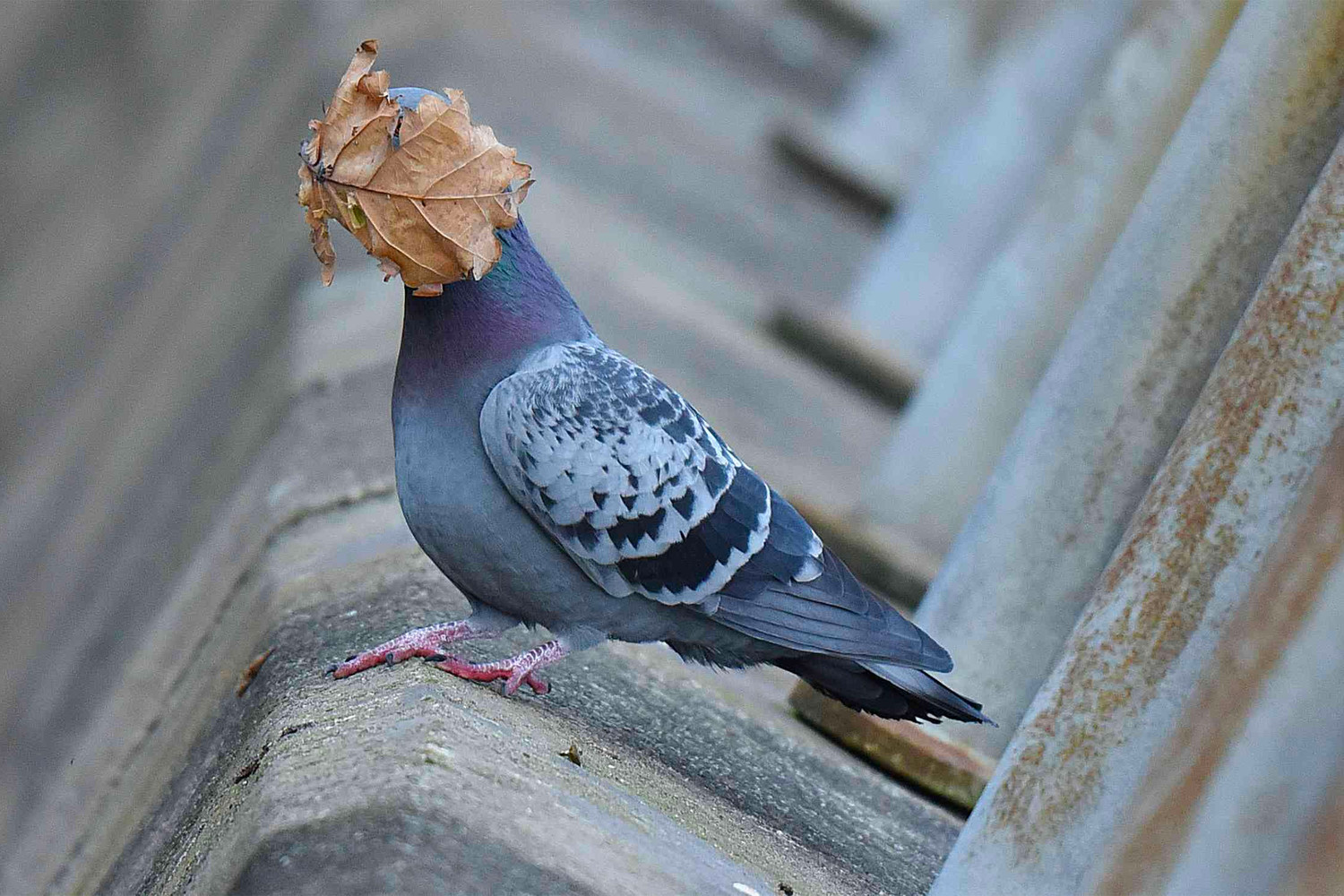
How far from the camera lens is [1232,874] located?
7.53 ft

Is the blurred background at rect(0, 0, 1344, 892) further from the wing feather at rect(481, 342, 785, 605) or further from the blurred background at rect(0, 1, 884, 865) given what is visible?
the wing feather at rect(481, 342, 785, 605)

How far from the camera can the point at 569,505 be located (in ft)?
11.5

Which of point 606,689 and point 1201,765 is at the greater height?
point 1201,765

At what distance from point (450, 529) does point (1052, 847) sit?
1403 millimetres

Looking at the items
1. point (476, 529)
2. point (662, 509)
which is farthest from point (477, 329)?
point (662, 509)

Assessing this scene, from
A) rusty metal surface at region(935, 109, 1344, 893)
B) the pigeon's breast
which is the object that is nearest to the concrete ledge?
the pigeon's breast

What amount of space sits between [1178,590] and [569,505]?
126 centimetres

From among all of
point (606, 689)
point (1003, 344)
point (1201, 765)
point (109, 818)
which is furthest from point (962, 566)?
point (109, 818)

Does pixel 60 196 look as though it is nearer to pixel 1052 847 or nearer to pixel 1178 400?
pixel 1178 400

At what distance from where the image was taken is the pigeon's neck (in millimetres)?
3580

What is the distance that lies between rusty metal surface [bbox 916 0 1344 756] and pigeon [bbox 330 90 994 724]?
27.1 inches

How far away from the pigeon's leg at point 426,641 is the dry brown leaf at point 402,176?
86 cm

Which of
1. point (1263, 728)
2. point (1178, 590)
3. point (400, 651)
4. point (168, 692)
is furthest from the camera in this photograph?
point (168, 692)

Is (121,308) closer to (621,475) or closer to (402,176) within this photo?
(621,475)
